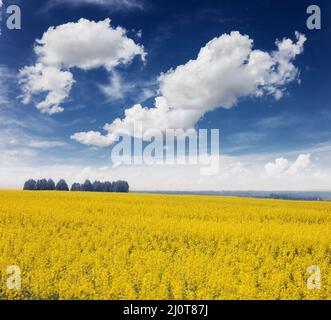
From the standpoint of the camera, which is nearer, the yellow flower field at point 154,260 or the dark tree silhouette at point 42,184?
the yellow flower field at point 154,260

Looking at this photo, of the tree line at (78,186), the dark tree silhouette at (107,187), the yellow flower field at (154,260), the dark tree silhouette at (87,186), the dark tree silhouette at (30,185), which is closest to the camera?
the yellow flower field at (154,260)

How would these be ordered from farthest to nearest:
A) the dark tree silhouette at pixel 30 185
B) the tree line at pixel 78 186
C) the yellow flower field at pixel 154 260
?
the dark tree silhouette at pixel 30 185, the tree line at pixel 78 186, the yellow flower field at pixel 154 260

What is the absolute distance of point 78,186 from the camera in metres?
97.1

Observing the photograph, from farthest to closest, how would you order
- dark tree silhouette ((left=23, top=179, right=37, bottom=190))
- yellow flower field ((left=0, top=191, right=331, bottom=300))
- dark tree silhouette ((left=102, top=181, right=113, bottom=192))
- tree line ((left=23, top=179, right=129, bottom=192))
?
dark tree silhouette ((left=102, top=181, right=113, bottom=192)) → dark tree silhouette ((left=23, top=179, right=37, bottom=190)) → tree line ((left=23, top=179, right=129, bottom=192)) → yellow flower field ((left=0, top=191, right=331, bottom=300))

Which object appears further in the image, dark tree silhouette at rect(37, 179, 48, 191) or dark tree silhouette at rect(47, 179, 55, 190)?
dark tree silhouette at rect(47, 179, 55, 190)

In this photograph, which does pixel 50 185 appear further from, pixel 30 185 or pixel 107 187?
pixel 107 187

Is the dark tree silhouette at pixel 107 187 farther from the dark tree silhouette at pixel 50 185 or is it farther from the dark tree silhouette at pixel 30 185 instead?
the dark tree silhouette at pixel 30 185

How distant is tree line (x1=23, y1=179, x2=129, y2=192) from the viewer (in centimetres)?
8614

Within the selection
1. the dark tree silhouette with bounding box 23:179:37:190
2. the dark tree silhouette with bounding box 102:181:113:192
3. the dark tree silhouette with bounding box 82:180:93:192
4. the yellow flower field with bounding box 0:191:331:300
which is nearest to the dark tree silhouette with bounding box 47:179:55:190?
the dark tree silhouette with bounding box 23:179:37:190

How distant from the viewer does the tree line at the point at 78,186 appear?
86137mm

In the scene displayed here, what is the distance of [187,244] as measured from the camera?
10.3 meters

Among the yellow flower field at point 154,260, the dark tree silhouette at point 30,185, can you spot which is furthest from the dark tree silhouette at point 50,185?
the yellow flower field at point 154,260

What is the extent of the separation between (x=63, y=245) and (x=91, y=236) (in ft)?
5.54

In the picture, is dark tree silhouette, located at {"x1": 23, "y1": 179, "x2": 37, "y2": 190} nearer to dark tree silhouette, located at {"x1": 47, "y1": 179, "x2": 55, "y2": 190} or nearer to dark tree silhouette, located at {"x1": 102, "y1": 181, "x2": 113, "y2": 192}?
dark tree silhouette, located at {"x1": 47, "y1": 179, "x2": 55, "y2": 190}
